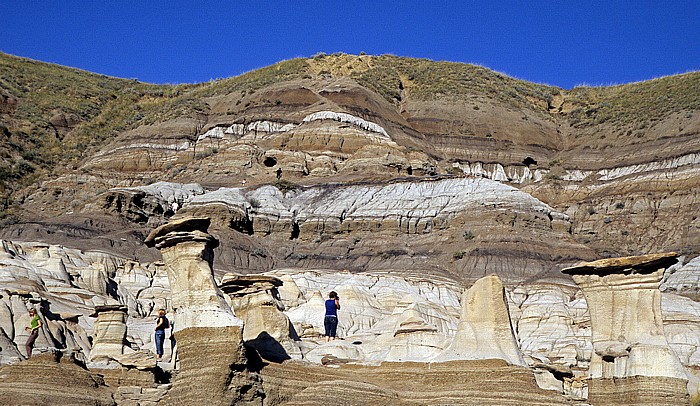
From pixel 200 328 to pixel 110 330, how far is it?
9174 mm

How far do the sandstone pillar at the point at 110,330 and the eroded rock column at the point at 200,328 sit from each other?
24.7ft

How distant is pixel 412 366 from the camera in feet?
100

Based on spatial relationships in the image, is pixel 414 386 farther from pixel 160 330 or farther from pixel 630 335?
pixel 160 330

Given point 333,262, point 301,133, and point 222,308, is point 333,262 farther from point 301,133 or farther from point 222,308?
point 222,308

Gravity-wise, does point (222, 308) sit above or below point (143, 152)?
below

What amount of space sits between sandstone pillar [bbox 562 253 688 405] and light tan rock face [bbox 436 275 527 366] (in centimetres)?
264

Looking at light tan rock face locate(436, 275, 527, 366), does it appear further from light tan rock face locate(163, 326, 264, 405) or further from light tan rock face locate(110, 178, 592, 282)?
light tan rock face locate(110, 178, 592, 282)

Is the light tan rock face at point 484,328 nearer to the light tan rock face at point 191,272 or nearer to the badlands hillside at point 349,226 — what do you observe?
the badlands hillside at point 349,226

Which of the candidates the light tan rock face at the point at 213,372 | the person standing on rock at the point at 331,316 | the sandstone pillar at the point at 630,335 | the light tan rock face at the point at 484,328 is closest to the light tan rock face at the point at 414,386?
the light tan rock face at the point at 484,328

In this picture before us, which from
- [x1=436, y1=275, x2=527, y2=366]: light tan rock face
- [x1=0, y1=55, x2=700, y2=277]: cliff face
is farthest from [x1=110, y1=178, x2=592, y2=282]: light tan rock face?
[x1=436, y1=275, x2=527, y2=366]: light tan rock face

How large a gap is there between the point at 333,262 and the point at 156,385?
49988mm

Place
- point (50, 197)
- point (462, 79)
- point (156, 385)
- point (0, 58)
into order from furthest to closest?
point (0, 58), point (462, 79), point (50, 197), point (156, 385)

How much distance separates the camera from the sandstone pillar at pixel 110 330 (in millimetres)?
34750

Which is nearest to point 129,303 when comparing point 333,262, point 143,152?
point 333,262
